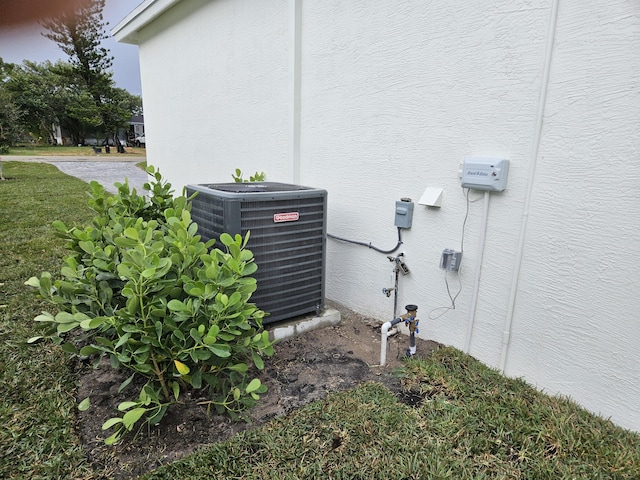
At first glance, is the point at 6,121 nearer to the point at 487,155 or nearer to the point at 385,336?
the point at 385,336

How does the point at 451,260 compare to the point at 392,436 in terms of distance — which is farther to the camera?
the point at 451,260

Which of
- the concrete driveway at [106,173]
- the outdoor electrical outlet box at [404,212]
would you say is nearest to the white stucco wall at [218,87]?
the outdoor electrical outlet box at [404,212]

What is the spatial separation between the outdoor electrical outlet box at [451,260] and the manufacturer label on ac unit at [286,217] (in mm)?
988

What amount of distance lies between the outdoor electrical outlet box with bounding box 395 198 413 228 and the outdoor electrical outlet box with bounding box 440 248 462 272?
0.33 m

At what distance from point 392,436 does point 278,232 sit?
1.37 metres

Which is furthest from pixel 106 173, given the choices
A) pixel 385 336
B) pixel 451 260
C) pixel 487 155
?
pixel 487 155

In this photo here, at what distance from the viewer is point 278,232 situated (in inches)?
97.3

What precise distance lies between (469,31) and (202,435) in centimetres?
253

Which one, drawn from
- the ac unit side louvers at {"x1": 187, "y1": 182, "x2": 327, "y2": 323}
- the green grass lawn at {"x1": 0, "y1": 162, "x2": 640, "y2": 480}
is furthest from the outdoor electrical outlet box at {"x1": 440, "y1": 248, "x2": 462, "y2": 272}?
the ac unit side louvers at {"x1": 187, "y1": 182, "x2": 327, "y2": 323}

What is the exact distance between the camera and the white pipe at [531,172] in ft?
5.82

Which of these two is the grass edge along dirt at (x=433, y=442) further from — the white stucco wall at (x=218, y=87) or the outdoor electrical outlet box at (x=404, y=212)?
the white stucco wall at (x=218, y=87)

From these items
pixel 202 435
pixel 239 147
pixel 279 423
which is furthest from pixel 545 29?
pixel 239 147

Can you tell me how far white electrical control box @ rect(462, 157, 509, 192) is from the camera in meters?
2.00

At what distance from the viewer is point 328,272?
3.28 m
